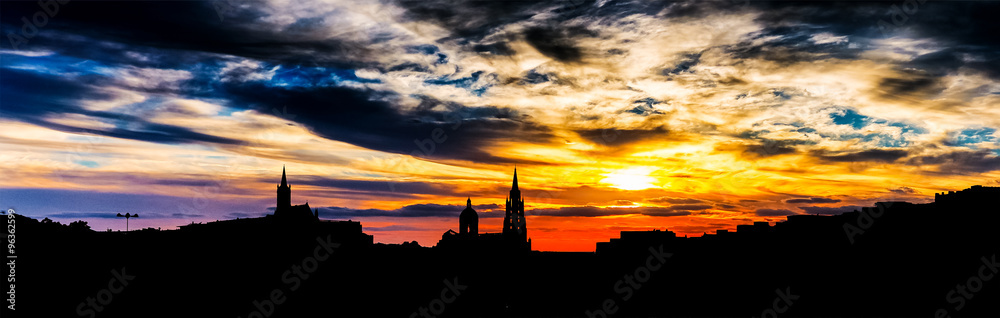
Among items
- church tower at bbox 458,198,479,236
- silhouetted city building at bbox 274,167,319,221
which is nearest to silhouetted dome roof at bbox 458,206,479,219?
church tower at bbox 458,198,479,236

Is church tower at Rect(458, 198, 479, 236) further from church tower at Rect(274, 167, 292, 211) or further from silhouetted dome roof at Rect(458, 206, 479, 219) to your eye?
church tower at Rect(274, 167, 292, 211)

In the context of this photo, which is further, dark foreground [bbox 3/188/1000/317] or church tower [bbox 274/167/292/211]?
church tower [bbox 274/167/292/211]

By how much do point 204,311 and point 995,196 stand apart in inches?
4526

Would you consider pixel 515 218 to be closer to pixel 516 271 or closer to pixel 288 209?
pixel 516 271

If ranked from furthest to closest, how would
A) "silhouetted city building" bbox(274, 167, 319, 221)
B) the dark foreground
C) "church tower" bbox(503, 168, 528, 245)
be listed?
"church tower" bbox(503, 168, 528, 245) < "silhouetted city building" bbox(274, 167, 319, 221) < the dark foreground

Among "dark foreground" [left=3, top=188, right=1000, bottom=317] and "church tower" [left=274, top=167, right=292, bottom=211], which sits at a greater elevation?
"church tower" [left=274, top=167, right=292, bottom=211]

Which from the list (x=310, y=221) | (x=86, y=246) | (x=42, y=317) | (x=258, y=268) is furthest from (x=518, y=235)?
(x=42, y=317)

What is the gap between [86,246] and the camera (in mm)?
86500

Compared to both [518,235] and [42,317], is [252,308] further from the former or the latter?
[518,235]

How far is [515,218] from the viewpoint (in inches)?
6329

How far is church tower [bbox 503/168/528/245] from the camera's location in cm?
15912

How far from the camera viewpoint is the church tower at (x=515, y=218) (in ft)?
522

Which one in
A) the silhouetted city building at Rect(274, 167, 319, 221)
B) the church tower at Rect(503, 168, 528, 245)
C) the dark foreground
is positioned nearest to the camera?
the dark foreground

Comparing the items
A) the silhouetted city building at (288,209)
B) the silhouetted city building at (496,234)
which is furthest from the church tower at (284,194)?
the silhouetted city building at (496,234)
